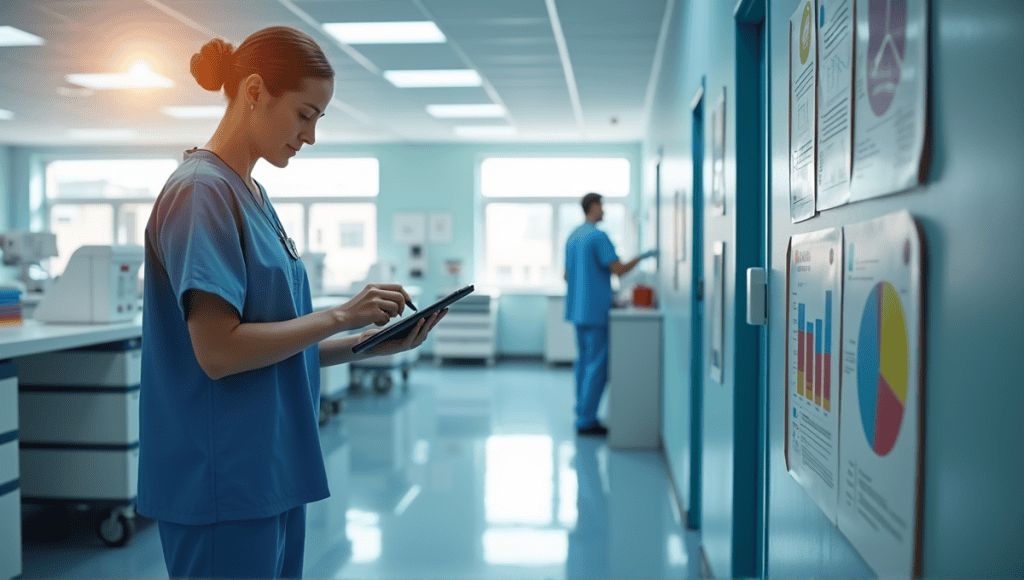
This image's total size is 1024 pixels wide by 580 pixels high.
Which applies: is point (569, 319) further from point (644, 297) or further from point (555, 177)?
point (555, 177)

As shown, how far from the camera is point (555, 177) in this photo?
825cm

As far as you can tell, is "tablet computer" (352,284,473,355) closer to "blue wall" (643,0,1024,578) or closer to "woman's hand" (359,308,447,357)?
"woman's hand" (359,308,447,357)

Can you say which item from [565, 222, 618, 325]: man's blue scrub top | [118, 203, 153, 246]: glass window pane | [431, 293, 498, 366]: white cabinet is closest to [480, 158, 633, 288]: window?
[431, 293, 498, 366]: white cabinet

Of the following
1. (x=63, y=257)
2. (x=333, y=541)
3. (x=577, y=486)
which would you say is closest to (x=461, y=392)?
(x=577, y=486)

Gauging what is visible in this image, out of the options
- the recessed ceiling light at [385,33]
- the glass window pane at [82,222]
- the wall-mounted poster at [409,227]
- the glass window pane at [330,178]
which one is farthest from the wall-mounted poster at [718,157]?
the glass window pane at [82,222]

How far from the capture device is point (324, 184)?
8.39 metres

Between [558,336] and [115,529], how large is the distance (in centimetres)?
526

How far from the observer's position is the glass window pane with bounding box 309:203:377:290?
27.5ft

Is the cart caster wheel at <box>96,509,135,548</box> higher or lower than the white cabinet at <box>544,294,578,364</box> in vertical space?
lower

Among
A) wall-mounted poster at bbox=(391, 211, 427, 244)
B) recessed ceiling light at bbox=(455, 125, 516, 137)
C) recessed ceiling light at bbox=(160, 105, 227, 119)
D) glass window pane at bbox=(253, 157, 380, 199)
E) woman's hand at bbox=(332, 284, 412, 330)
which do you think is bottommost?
woman's hand at bbox=(332, 284, 412, 330)

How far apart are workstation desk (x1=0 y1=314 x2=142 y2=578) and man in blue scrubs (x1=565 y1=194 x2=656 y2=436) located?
2.62 m

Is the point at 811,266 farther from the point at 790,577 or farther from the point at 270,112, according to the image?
the point at 270,112

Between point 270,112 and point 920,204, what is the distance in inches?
33.0

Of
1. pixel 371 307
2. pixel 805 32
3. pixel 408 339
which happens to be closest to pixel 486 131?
pixel 805 32
